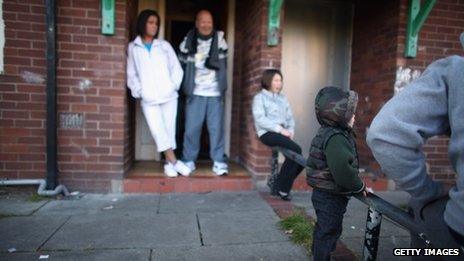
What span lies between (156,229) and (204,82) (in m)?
2.18

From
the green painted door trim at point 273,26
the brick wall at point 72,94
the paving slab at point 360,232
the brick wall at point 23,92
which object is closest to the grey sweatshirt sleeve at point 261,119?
the green painted door trim at point 273,26

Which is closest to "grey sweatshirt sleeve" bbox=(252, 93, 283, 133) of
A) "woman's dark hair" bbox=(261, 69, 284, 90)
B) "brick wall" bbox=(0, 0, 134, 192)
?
"woman's dark hair" bbox=(261, 69, 284, 90)

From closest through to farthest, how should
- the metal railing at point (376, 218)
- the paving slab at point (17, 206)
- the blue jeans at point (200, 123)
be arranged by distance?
1. the metal railing at point (376, 218)
2. the paving slab at point (17, 206)
3. the blue jeans at point (200, 123)

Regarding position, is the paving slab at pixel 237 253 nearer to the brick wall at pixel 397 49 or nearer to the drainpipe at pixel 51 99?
the drainpipe at pixel 51 99

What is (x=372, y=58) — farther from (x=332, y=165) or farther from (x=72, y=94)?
(x=72, y=94)

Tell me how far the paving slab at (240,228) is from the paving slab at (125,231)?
12cm

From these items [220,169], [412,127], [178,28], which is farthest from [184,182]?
[412,127]

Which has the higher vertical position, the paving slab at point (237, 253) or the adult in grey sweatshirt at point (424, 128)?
the adult in grey sweatshirt at point (424, 128)

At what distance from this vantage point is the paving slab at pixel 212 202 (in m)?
3.76

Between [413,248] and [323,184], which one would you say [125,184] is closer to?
[323,184]

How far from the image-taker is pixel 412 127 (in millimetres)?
1392

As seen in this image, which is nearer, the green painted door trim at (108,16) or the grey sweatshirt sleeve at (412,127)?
the grey sweatshirt sleeve at (412,127)

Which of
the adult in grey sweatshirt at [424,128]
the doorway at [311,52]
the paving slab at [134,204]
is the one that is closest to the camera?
the adult in grey sweatshirt at [424,128]

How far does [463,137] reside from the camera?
1.32 m
